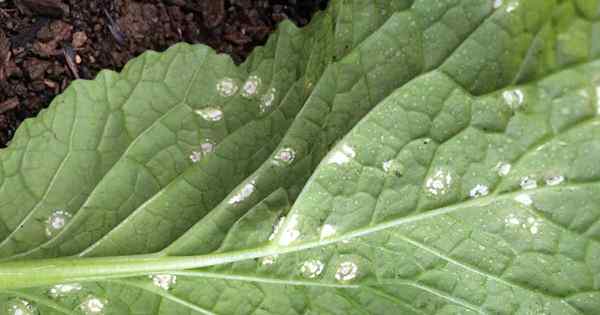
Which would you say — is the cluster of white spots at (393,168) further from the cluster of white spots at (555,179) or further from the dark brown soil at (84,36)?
the dark brown soil at (84,36)

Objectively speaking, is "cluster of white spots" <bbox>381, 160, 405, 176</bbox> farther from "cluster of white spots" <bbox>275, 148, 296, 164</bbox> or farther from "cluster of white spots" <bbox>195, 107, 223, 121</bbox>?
"cluster of white spots" <bbox>195, 107, 223, 121</bbox>

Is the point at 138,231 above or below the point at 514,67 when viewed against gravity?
below

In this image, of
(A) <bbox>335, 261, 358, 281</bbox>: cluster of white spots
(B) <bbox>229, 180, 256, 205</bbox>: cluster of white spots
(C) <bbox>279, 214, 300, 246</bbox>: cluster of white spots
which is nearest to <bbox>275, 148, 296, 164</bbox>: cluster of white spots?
(B) <bbox>229, 180, 256, 205</bbox>: cluster of white spots

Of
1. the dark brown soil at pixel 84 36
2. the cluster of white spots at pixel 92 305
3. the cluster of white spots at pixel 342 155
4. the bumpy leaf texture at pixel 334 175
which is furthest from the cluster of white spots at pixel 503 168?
the cluster of white spots at pixel 92 305

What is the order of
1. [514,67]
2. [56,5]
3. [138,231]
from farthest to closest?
[56,5] < [138,231] < [514,67]

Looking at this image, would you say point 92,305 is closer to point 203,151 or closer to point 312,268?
point 203,151

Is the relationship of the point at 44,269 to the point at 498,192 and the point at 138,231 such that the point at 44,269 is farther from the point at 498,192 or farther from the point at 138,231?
the point at 498,192

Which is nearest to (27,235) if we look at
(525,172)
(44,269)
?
(44,269)

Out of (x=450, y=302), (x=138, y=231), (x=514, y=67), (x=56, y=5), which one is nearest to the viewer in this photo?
(x=514, y=67)
